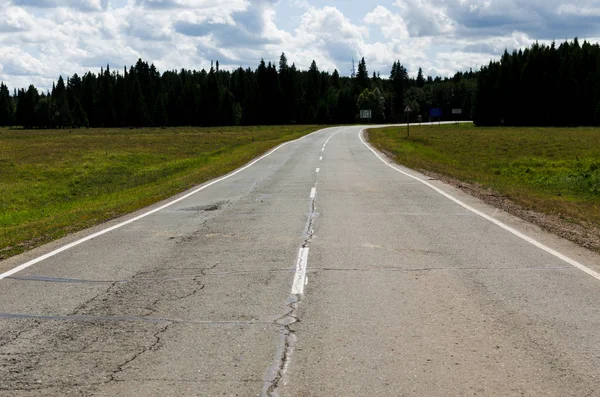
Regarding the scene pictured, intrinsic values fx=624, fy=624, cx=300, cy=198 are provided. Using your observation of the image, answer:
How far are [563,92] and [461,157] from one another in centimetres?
7202

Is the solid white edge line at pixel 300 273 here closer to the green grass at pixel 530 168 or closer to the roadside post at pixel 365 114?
the green grass at pixel 530 168

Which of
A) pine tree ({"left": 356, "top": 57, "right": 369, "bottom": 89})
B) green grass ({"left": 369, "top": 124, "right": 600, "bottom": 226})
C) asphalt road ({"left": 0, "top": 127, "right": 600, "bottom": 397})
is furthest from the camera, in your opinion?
pine tree ({"left": 356, "top": 57, "right": 369, "bottom": 89})

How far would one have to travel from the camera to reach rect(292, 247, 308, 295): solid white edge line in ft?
24.0

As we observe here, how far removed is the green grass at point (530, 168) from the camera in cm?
1652

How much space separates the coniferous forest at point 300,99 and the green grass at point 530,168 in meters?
56.5

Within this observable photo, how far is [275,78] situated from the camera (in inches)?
5832

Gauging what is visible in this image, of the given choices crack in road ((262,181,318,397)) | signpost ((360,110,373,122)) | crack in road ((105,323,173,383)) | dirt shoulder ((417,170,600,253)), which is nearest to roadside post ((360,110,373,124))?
signpost ((360,110,373,122))

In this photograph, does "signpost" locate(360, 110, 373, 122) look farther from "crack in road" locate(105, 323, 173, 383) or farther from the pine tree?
"crack in road" locate(105, 323, 173, 383)

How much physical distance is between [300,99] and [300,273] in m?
143

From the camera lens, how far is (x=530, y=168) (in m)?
32.9

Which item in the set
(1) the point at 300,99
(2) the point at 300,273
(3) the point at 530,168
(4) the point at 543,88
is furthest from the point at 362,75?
(2) the point at 300,273

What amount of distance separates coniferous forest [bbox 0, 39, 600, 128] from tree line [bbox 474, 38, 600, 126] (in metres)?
0.17

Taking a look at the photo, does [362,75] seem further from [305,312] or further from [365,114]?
[305,312]

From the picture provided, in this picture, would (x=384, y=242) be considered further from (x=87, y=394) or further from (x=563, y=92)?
(x=563, y=92)
